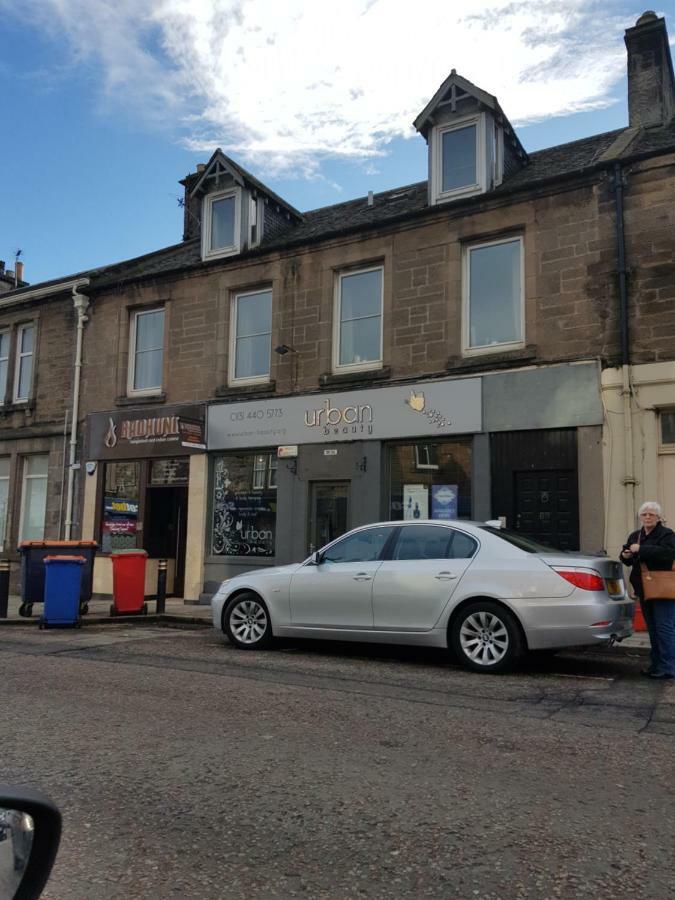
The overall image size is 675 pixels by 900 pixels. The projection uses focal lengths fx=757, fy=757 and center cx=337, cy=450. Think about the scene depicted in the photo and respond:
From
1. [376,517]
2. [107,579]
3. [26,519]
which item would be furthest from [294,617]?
[26,519]

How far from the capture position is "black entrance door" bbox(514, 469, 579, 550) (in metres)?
11.9

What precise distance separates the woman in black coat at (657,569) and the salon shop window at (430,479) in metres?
5.37

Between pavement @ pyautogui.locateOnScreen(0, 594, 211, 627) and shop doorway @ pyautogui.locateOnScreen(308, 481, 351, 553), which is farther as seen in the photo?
shop doorway @ pyautogui.locateOnScreen(308, 481, 351, 553)

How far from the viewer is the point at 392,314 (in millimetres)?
14062

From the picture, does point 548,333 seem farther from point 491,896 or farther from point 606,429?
point 491,896

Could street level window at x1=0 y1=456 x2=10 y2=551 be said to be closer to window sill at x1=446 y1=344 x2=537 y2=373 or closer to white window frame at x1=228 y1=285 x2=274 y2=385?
white window frame at x1=228 y1=285 x2=274 y2=385

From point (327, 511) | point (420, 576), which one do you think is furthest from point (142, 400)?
point (420, 576)

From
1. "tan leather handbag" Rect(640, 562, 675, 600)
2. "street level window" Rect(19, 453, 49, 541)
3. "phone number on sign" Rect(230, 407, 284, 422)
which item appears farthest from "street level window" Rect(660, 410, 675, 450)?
"street level window" Rect(19, 453, 49, 541)

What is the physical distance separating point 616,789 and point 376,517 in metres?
9.57

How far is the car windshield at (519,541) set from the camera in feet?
26.6

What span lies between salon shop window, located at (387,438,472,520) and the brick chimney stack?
22.5 ft

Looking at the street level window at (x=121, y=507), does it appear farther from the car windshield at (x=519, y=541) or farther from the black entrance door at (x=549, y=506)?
the car windshield at (x=519, y=541)

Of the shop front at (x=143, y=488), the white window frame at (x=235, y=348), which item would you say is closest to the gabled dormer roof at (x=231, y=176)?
the white window frame at (x=235, y=348)

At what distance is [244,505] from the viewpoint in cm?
1538
